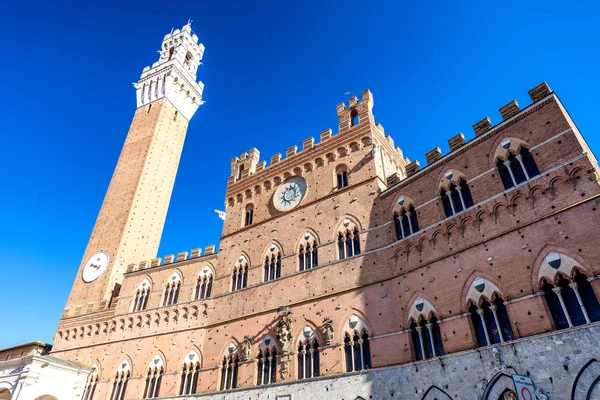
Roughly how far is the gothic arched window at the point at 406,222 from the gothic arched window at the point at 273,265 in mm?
7063

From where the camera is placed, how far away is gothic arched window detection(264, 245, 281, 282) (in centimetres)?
2244

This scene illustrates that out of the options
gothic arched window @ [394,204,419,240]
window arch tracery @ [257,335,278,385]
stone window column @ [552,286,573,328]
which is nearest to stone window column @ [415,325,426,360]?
gothic arched window @ [394,204,419,240]

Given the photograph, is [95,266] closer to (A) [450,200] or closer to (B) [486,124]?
(A) [450,200]

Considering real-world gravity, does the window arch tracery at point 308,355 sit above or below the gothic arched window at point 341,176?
below

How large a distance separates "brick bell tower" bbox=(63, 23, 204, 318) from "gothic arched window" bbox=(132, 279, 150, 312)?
8.94 feet

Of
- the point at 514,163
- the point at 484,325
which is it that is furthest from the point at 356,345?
the point at 514,163

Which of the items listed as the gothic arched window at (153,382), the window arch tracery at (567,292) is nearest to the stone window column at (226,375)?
the gothic arched window at (153,382)

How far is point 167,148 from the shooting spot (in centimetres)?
3872

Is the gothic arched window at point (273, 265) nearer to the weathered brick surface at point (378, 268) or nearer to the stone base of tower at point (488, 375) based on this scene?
the weathered brick surface at point (378, 268)

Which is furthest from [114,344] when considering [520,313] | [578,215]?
[578,215]

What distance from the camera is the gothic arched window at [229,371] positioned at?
2047cm

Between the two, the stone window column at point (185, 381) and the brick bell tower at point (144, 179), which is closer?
the stone window column at point (185, 381)

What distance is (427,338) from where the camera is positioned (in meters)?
15.7

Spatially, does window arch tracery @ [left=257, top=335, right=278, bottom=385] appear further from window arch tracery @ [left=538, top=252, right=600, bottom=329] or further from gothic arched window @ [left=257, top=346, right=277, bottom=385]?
window arch tracery @ [left=538, top=252, right=600, bottom=329]
